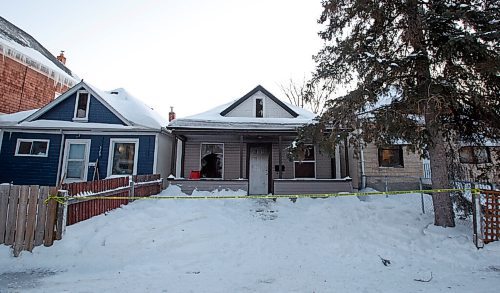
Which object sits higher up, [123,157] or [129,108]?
[129,108]

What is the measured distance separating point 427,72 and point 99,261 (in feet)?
26.2

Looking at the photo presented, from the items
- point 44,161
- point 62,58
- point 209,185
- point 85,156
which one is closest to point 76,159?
point 85,156

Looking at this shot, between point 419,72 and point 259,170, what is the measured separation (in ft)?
30.2

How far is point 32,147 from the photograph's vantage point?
43.5 feet

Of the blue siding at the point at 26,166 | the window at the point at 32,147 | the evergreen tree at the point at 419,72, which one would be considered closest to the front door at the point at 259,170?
the evergreen tree at the point at 419,72

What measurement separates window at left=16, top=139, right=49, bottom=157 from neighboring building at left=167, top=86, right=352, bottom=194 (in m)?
6.28

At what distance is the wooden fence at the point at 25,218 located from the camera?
4.84m

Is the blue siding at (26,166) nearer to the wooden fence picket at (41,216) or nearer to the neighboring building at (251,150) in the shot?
the neighboring building at (251,150)

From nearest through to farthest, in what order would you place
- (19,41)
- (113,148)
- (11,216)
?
(11,216) → (113,148) → (19,41)

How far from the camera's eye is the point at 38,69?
18047 mm

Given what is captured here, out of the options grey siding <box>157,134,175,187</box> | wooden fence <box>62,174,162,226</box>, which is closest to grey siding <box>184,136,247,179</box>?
grey siding <box>157,134,175,187</box>

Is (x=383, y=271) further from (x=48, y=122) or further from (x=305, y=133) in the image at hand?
(x=48, y=122)

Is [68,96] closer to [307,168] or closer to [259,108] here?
[259,108]

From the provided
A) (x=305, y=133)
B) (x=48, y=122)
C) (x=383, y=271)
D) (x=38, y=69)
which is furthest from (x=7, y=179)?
(x=383, y=271)
